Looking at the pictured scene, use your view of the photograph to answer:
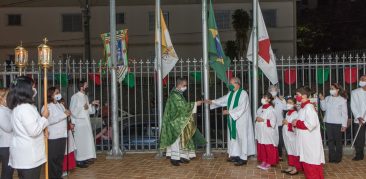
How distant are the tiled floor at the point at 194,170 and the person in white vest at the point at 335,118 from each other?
28 centimetres

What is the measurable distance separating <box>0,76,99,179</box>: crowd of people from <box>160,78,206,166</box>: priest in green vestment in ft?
5.05

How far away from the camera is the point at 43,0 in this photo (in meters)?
29.4

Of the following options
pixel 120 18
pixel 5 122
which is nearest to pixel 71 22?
pixel 120 18

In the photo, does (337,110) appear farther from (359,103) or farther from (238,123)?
(238,123)

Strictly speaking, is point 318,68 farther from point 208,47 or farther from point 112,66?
point 112,66

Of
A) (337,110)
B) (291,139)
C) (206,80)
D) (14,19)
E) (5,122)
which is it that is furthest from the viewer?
(14,19)

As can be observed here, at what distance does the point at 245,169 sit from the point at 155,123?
303 centimetres

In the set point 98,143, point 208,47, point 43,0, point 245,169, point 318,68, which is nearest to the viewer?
point 245,169

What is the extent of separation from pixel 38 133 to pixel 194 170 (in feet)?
14.4

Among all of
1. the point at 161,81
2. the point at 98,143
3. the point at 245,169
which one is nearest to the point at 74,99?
the point at 161,81

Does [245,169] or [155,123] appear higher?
[155,123]

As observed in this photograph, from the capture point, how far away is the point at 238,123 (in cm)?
→ 1019

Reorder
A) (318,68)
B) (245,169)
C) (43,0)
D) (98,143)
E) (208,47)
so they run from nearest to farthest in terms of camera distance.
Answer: (245,169) → (208,47) → (318,68) → (98,143) → (43,0)

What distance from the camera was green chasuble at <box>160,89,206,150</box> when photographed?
33.8ft
